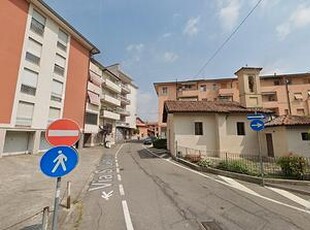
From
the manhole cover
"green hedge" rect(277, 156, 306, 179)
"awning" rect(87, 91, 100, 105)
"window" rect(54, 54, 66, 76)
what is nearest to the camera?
the manhole cover

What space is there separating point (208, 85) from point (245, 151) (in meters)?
24.7

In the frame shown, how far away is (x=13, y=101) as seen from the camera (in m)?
18.6

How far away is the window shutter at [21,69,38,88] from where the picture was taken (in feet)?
65.3

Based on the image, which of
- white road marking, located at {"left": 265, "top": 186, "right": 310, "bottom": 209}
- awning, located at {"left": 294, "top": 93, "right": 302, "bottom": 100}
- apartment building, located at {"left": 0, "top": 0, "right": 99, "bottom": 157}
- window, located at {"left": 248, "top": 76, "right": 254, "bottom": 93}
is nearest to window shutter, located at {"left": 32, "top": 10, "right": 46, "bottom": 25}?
apartment building, located at {"left": 0, "top": 0, "right": 99, "bottom": 157}

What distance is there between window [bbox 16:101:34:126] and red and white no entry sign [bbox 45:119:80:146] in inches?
741

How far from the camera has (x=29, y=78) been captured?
806 inches

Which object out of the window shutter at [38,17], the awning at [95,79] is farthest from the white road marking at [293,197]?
the awning at [95,79]

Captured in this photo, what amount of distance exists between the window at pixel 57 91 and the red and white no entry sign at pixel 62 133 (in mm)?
22291

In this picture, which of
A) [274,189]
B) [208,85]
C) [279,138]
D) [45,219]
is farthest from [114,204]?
[208,85]

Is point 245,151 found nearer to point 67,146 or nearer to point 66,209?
point 66,209

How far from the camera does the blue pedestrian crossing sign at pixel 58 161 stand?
345 centimetres

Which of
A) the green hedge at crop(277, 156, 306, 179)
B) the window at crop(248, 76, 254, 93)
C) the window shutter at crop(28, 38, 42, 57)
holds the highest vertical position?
the window shutter at crop(28, 38, 42, 57)

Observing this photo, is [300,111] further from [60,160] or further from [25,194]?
[60,160]

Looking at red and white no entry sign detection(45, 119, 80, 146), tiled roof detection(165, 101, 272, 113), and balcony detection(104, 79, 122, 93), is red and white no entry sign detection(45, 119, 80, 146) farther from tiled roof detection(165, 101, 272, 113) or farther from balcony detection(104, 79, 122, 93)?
balcony detection(104, 79, 122, 93)
